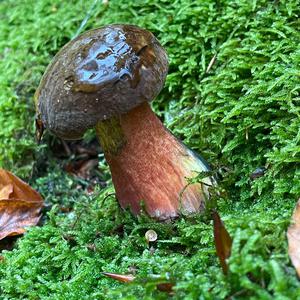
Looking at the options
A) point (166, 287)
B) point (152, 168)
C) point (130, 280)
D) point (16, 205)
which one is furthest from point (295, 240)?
point (16, 205)

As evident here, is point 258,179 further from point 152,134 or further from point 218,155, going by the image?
point 152,134

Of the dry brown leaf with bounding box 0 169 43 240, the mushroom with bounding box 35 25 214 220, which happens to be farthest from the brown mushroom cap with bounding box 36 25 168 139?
the dry brown leaf with bounding box 0 169 43 240

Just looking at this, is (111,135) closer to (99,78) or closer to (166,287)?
(99,78)

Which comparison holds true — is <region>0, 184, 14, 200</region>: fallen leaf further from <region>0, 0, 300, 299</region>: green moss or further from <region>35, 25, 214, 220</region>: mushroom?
<region>35, 25, 214, 220</region>: mushroom

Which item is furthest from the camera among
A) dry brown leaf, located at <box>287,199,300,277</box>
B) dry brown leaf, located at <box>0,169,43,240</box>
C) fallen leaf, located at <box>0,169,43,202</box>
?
fallen leaf, located at <box>0,169,43,202</box>

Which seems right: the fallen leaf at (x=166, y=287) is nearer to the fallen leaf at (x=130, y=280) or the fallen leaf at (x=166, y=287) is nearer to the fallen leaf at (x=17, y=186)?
the fallen leaf at (x=130, y=280)

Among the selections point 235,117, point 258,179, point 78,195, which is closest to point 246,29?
point 235,117
